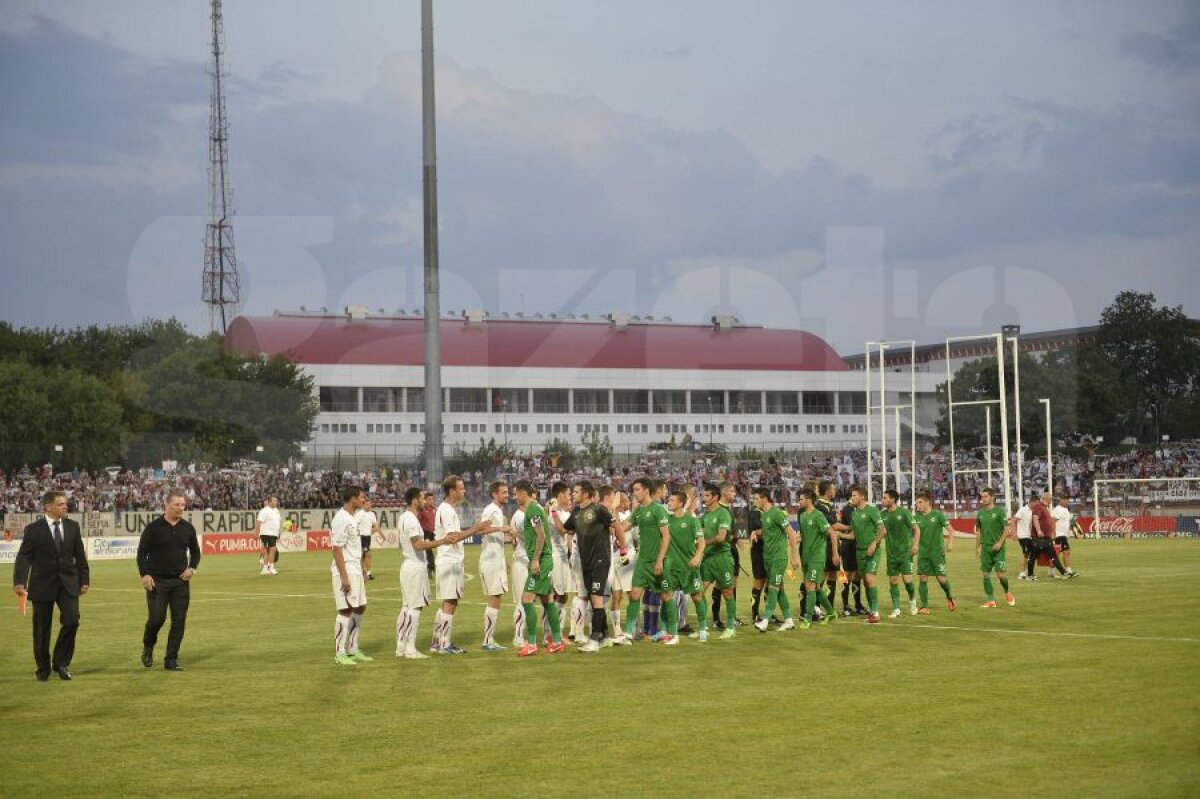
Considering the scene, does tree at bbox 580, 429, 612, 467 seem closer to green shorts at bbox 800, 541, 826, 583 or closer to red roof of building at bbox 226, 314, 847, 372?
red roof of building at bbox 226, 314, 847, 372

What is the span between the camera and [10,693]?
15758 millimetres

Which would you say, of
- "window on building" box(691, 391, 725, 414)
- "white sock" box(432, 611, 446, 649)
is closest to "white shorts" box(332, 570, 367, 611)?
"white sock" box(432, 611, 446, 649)

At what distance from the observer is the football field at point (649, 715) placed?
10.2m

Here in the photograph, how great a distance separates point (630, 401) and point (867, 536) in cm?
7771

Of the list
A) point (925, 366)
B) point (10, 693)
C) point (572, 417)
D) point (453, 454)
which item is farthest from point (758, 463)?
point (10, 693)

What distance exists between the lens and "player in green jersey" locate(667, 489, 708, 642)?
19688 mm

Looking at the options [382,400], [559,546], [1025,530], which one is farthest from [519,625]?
[382,400]

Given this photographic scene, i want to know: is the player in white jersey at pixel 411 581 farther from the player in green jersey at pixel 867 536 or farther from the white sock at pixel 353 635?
the player in green jersey at pixel 867 536

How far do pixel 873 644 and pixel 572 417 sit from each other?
79.7 meters

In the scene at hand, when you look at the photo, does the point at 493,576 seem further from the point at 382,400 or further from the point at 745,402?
the point at 745,402

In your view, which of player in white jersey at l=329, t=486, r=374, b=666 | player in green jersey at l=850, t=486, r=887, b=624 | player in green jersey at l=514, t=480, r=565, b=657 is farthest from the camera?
player in green jersey at l=850, t=486, r=887, b=624

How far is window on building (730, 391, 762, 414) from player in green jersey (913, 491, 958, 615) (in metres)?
78.1

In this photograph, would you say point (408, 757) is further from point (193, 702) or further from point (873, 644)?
point (873, 644)

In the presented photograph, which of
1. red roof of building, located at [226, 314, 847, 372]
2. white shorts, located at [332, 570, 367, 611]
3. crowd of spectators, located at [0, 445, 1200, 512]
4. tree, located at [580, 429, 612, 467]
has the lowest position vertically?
white shorts, located at [332, 570, 367, 611]
